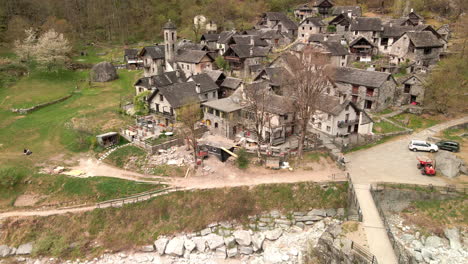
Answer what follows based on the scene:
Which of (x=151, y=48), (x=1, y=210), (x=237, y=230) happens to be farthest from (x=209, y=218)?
(x=151, y=48)

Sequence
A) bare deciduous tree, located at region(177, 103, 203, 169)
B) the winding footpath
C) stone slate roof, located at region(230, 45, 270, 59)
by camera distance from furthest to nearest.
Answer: stone slate roof, located at region(230, 45, 270, 59), bare deciduous tree, located at region(177, 103, 203, 169), the winding footpath

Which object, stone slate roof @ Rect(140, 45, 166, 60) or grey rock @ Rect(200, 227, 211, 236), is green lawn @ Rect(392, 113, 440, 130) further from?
stone slate roof @ Rect(140, 45, 166, 60)

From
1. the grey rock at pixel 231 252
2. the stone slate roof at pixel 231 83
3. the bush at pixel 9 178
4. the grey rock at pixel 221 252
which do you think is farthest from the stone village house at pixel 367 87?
the bush at pixel 9 178

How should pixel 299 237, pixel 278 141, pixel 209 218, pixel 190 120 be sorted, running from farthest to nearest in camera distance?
pixel 278 141, pixel 190 120, pixel 209 218, pixel 299 237

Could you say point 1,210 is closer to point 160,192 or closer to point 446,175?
point 160,192

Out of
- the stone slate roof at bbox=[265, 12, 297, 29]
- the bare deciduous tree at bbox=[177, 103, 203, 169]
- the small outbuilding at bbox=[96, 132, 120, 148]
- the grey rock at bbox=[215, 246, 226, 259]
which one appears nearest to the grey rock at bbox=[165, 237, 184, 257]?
the grey rock at bbox=[215, 246, 226, 259]

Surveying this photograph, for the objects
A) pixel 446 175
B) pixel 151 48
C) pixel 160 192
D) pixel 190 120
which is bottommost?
pixel 160 192
